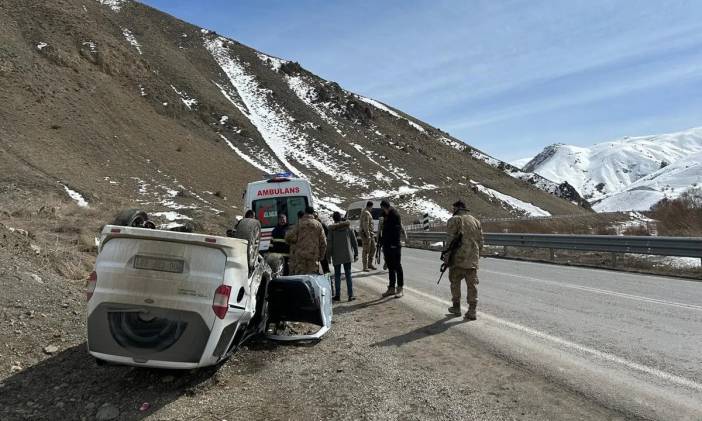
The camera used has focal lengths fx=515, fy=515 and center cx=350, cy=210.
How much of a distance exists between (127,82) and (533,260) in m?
51.0

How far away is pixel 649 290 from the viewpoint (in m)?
9.91

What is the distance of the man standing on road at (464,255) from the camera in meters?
7.77

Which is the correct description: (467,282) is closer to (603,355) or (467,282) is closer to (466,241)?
(466,241)

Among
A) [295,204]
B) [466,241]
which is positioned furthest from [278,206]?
[466,241]

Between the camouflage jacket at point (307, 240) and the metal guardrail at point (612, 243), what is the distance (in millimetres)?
9402

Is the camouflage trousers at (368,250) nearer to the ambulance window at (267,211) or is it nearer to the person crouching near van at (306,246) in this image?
the ambulance window at (267,211)

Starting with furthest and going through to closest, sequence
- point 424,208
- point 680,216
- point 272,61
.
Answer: point 272,61
point 424,208
point 680,216

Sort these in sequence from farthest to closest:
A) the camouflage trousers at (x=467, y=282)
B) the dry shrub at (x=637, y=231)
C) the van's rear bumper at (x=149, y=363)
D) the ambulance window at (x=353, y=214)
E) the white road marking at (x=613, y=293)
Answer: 1. the ambulance window at (x=353, y=214)
2. the dry shrub at (x=637, y=231)
3. the white road marking at (x=613, y=293)
4. the camouflage trousers at (x=467, y=282)
5. the van's rear bumper at (x=149, y=363)

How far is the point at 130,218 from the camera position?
17.6 feet

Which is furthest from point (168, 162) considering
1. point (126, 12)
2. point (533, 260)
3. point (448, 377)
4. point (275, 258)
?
point (126, 12)

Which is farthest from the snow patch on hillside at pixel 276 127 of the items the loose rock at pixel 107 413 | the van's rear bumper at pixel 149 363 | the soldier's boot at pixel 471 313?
the loose rock at pixel 107 413

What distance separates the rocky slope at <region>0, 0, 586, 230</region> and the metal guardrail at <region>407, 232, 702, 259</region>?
1719 cm

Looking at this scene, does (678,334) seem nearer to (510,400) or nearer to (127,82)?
(510,400)

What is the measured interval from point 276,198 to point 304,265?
489 cm
